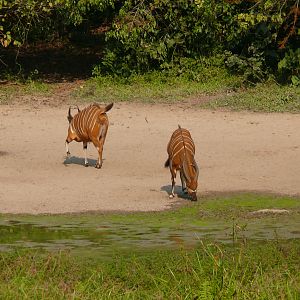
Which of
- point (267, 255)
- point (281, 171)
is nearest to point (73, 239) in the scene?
point (267, 255)

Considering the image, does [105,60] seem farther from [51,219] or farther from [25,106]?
[51,219]

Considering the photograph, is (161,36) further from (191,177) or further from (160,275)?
(160,275)

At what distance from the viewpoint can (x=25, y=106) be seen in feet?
62.7

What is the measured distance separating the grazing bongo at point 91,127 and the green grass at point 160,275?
555 cm

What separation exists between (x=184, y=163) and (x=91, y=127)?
2463 millimetres

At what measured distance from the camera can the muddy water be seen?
1070 centimetres

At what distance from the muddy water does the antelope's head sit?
1282 millimetres

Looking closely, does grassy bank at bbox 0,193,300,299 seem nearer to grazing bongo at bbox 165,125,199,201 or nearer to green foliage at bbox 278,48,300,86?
grazing bongo at bbox 165,125,199,201

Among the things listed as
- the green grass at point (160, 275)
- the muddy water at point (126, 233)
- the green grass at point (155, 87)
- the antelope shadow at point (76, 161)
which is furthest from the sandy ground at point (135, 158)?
the green grass at point (160, 275)

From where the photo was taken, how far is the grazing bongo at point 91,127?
1563 centimetres

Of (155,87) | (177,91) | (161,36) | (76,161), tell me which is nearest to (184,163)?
(76,161)

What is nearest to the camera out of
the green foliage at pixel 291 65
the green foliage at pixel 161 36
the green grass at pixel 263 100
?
the green grass at pixel 263 100

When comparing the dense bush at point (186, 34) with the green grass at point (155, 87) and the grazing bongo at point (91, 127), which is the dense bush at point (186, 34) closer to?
the green grass at point (155, 87)

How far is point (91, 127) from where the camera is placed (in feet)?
51.3
